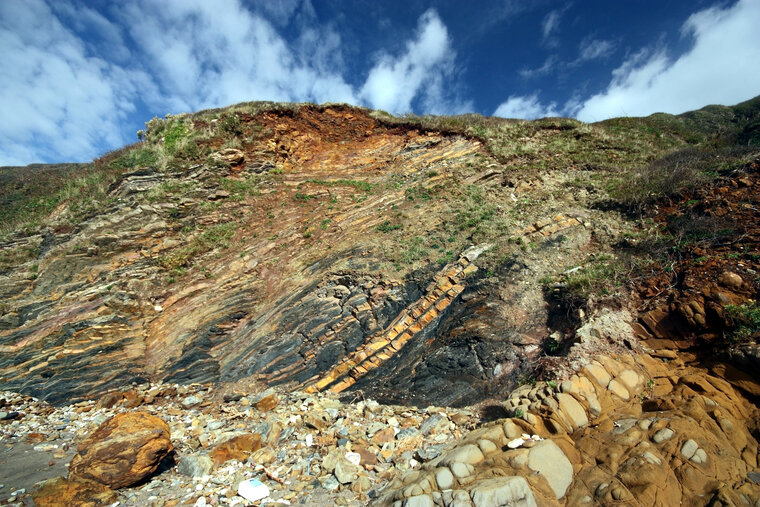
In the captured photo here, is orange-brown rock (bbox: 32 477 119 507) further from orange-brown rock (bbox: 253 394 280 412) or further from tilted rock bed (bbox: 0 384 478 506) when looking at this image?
orange-brown rock (bbox: 253 394 280 412)

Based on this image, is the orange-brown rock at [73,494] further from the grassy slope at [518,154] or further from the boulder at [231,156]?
the boulder at [231,156]

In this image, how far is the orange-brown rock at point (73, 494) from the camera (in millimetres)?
4547

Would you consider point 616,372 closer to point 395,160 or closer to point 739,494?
point 739,494

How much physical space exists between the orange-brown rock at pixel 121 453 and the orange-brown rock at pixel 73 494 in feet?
0.38

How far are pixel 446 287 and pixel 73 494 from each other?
762cm

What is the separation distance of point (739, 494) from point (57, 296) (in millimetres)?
15661

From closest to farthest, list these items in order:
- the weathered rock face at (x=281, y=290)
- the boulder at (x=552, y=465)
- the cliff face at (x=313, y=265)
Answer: the boulder at (x=552, y=465) → the weathered rock face at (x=281, y=290) → the cliff face at (x=313, y=265)

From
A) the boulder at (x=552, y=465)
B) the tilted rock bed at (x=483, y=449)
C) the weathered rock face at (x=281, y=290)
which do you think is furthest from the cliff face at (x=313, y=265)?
the boulder at (x=552, y=465)

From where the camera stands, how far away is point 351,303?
28.2 feet

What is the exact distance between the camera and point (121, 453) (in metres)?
5.19

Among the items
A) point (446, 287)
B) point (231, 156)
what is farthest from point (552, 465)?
point (231, 156)

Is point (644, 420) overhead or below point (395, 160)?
below

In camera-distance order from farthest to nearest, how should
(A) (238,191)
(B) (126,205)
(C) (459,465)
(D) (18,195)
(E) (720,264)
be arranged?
(D) (18,195)
(A) (238,191)
(B) (126,205)
(E) (720,264)
(C) (459,465)

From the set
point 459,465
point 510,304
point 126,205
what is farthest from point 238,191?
point 459,465
